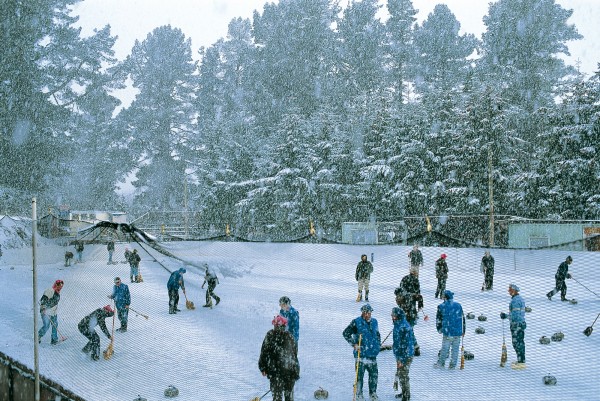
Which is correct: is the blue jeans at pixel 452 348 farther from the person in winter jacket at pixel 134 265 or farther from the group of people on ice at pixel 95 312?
the person in winter jacket at pixel 134 265

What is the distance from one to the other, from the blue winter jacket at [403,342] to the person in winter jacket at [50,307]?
849 centimetres

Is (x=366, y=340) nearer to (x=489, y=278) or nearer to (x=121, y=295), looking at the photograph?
(x=121, y=295)

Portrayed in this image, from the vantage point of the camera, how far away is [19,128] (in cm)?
3475

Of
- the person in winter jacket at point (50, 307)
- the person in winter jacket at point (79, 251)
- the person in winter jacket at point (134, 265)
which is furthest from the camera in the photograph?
the person in winter jacket at point (79, 251)

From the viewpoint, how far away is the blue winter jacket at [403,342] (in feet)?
26.5

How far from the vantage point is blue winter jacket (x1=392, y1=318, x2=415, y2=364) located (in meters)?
8.08

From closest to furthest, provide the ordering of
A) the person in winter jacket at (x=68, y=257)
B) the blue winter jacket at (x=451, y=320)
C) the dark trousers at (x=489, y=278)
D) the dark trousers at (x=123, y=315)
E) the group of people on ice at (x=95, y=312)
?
the blue winter jacket at (x=451, y=320) < the group of people on ice at (x=95, y=312) < the dark trousers at (x=123, y=315) < the dark trousers at (x=489, y=278) < the person in winter jacket at (x=68, y=257)

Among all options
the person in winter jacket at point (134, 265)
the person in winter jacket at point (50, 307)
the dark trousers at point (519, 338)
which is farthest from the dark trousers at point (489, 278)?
the person in winter jacket at point (50, 307)

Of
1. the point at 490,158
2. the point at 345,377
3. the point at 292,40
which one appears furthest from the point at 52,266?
the point at 292,40

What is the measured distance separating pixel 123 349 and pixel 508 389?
337 inches

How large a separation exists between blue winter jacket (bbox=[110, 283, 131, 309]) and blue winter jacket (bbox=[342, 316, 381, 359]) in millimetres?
7304

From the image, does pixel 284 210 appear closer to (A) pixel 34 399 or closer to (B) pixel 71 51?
(B) pixel 71 51

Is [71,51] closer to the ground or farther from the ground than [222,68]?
closer to the ground

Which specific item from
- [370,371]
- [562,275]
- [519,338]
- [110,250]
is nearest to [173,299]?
[370,371]
